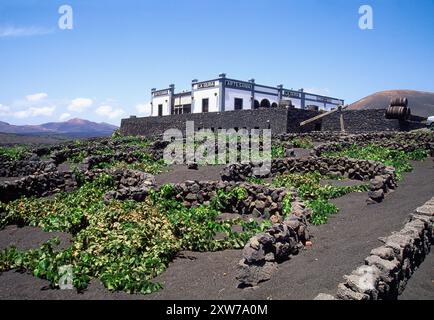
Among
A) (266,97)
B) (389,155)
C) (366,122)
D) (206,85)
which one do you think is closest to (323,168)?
(389,155)

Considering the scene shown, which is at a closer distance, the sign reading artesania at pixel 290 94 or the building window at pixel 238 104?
the building window at pixel 238 104

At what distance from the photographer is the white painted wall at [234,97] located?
4456 cm

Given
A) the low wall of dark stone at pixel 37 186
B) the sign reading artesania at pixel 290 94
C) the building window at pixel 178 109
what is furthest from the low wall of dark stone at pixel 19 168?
the sign reading artesania at pixel 290 94

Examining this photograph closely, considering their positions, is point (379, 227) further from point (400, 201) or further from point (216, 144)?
point (216, 144)

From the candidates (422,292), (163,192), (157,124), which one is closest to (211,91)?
(157,124)

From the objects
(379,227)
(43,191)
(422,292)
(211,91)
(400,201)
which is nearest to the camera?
(422,292)

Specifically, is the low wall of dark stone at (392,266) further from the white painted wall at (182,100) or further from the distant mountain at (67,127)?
the distant mountain at (67,127)

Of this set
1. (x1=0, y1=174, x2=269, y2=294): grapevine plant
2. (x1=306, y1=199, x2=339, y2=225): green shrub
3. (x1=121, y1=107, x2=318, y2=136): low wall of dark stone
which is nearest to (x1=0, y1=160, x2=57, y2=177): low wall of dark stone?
(x1=0, y1=174, x2=269, y2=294): grapevine plant

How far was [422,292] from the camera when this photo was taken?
5320 millimetres

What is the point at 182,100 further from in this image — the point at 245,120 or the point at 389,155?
the point at 389,155

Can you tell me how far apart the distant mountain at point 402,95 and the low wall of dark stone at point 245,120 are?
4217 centimetres

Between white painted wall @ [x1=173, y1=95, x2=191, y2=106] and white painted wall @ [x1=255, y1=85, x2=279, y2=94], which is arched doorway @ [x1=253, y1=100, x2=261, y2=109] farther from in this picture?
white painted wall @ [x1=173, y1=95, x2=191, y2=106]

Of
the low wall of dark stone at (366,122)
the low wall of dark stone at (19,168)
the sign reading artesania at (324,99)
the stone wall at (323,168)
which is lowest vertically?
the low wall of dark stone at (19,168)

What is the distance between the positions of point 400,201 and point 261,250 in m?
6.36
